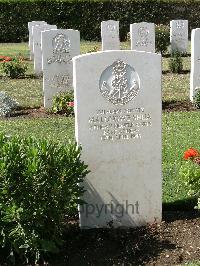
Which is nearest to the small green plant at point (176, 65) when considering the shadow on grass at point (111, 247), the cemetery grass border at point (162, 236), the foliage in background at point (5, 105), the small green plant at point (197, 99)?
the small green plant at point (197, 99)

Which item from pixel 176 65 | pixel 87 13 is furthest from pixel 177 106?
pixel 87 13

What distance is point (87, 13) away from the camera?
2794 centimetres

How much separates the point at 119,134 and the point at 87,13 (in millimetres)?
23410

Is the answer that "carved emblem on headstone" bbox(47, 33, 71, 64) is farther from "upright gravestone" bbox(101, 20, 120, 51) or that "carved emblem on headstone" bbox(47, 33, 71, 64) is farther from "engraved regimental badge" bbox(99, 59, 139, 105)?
"upright gravestone" bbox(101, 20, 120, 51)

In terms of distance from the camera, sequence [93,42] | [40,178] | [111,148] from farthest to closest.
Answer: [93,42] < [111,148] < [40,178]

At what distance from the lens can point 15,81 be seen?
51.5ft

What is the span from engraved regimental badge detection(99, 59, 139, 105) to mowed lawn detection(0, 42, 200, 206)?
1563mm

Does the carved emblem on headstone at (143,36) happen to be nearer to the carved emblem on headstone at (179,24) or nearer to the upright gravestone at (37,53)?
the upright gravestone at (37,53)

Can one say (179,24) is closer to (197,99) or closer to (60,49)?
(197,99)

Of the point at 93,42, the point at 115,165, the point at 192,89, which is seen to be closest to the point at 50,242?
the point at 115,165

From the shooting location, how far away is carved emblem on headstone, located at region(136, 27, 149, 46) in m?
16.8

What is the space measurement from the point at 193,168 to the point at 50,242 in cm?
172

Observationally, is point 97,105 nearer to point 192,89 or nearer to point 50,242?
point 50,242

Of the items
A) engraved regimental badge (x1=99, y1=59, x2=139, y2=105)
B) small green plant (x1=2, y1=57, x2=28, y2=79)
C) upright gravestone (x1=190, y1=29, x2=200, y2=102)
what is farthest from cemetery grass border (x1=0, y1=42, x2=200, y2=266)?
small green plant (x1=2, y1=57, x2=28, y2=79)
